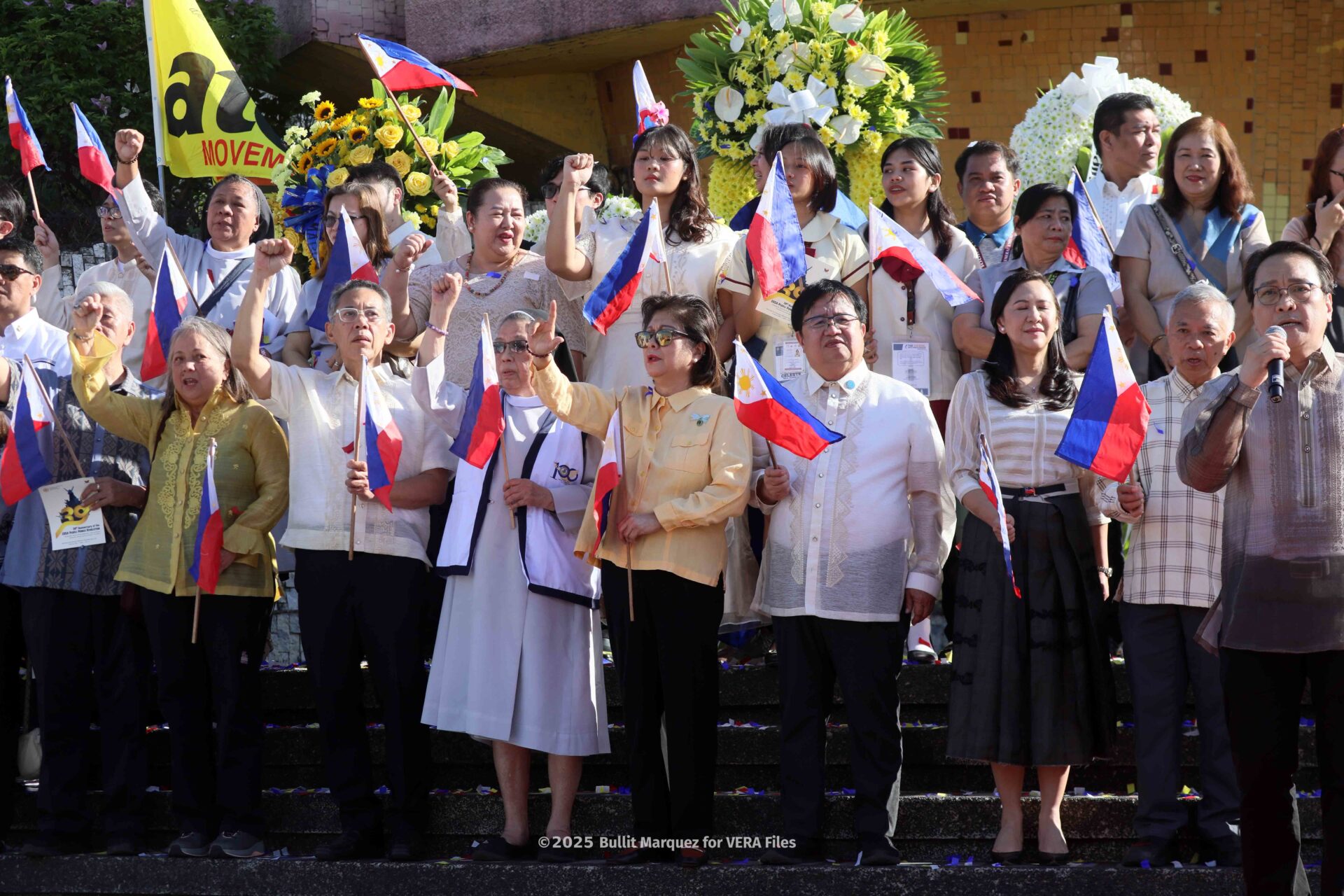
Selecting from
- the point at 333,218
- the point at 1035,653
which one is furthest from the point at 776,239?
the point at 333,218

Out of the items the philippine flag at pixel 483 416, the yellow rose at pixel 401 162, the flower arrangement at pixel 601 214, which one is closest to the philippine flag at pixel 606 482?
the philippine flag at pixel 483 416

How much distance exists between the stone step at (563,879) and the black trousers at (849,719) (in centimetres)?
16

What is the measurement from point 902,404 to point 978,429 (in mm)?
259

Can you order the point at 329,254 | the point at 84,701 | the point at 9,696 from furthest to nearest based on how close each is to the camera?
the point at 329,254
the point at 9,696
the point at 84,701

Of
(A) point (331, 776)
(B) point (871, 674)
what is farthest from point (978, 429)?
(A) point (331, 776)

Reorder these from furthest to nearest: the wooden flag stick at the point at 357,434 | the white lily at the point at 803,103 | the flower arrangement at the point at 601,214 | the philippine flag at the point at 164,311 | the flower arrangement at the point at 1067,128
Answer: the flower arrangement at the point at 1067,128
the flower arrangement at the point at 601,214
the white lily at the point at 803,103
the philippine flag at the point at 164,311
the wooden flag stick at the point at 357,434

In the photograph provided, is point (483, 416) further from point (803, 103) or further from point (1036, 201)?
point (803, 103)

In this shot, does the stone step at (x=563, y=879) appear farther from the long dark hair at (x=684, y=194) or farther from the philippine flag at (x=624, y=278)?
the long dark hair at (x=684, y=194)

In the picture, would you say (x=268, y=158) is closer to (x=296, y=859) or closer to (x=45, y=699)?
(x=45, y=699)

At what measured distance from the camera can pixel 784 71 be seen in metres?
7.66

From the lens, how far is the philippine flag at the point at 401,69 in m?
7.40

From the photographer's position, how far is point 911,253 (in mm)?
5891

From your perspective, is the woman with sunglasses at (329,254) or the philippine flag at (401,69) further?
the philippine flag at (401,69)

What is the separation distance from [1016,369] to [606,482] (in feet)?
4.56
